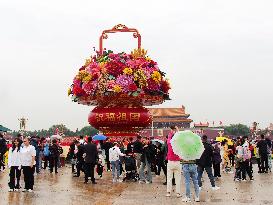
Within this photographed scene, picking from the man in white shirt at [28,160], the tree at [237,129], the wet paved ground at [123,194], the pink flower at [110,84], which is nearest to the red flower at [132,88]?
the pink flower at [110,84]

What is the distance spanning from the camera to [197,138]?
38.2 feet

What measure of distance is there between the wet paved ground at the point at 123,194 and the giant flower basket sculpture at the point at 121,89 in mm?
8677

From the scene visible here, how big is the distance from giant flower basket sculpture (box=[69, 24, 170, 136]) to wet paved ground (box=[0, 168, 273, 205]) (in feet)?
28.5

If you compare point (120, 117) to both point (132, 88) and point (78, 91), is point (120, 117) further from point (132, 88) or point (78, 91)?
point (78, 91)

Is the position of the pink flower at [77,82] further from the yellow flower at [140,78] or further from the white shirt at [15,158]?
the white shirt at [15,158]

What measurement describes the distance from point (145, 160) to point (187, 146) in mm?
5085

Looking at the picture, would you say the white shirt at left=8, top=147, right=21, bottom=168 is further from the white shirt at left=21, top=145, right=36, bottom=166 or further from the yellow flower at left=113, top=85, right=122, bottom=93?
the yellow flower at left=113, top=85, right=122, bottom=93

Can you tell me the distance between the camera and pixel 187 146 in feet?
37.7

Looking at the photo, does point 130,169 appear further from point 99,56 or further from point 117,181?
point 99,56

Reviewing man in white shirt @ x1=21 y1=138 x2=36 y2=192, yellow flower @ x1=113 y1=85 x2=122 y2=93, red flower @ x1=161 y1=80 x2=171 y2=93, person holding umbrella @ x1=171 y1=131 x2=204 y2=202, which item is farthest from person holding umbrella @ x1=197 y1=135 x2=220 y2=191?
red flower @ x1=161 y1=80 x2=171 y2=93

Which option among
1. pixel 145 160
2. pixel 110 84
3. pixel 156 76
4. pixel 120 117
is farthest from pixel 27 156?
pixel 156 76

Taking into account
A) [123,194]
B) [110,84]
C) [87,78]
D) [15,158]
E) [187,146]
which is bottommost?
[123,194]

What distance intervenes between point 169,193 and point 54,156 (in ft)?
33.6

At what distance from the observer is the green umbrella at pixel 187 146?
11508 mm
